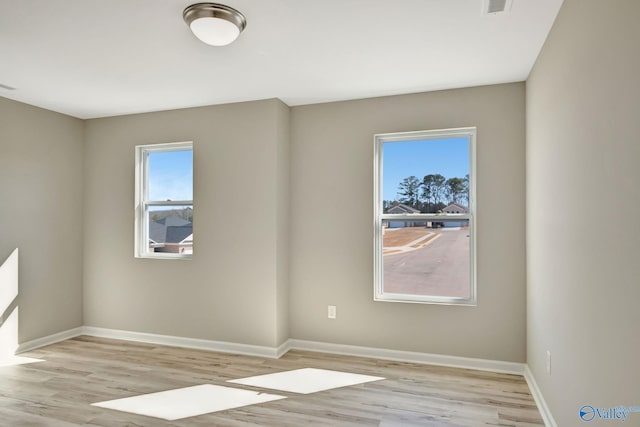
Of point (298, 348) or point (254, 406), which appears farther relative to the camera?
point (298, 348)

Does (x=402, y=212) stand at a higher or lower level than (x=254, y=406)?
higher

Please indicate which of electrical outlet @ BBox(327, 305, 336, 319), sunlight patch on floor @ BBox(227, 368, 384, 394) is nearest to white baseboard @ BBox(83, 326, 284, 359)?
sunlight patch on floor @ BBox(227, 368, 384, 394)

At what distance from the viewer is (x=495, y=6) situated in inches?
83.1

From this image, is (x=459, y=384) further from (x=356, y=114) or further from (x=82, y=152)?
(x=82, y=152)

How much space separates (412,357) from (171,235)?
112 inches

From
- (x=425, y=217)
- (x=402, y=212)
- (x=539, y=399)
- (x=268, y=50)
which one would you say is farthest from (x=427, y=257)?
(x=268, y=50)

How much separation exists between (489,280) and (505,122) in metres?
1.39

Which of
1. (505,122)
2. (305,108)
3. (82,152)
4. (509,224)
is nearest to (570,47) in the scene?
(505,122)

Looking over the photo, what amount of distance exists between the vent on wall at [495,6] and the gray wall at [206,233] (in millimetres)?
2070

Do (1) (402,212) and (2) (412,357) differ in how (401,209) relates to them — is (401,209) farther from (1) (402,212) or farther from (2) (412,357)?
(2) (412,357)

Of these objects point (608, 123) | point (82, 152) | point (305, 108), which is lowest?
point (608, 123)

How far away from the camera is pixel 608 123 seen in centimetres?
148

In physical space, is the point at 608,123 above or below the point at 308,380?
above

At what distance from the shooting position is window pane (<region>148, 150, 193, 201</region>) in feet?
13.5
